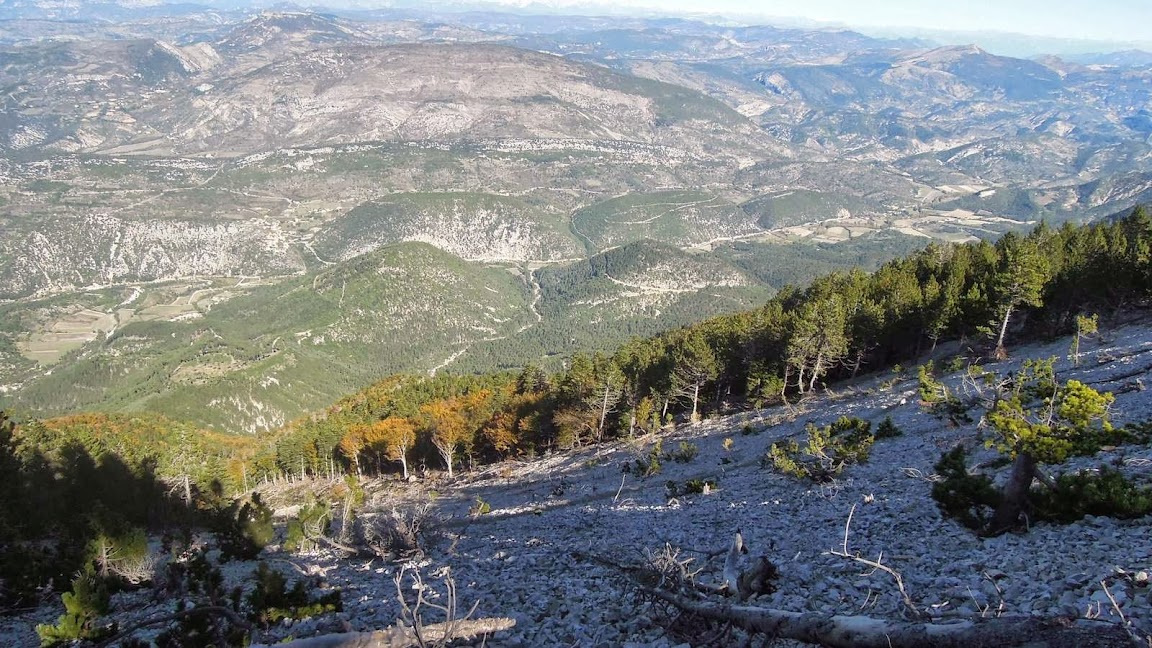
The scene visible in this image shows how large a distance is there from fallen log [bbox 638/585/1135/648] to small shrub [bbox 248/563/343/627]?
45.9 ft

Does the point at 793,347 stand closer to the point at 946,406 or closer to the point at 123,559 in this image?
the point at 946,406

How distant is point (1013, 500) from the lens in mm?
16359

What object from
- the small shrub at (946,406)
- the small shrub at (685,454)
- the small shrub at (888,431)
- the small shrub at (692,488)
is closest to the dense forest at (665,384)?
the small shrub at (685,454)

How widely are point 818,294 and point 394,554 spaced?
7107 centimetres

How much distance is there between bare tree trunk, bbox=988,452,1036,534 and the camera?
1592cm

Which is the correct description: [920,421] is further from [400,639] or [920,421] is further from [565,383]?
[565,383]

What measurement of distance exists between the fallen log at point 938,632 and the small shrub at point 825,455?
19.8 metres

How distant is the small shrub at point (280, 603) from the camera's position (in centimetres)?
1811

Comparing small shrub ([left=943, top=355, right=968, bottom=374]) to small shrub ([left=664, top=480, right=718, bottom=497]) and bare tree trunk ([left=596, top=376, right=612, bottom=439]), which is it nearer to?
small shrub ([left=664, top=480, right=718, bottom=497])

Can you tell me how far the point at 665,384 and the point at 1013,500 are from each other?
191 ft

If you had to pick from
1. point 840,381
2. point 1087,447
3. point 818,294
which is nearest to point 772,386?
point 840,381

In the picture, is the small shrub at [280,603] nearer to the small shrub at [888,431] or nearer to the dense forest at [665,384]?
the dense forest at [665,384]

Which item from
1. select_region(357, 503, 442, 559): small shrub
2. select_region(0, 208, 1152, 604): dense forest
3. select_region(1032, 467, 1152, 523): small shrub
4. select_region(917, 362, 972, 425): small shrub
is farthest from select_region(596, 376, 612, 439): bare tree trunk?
select_region(1032, 467, 1152, 523): small shrub

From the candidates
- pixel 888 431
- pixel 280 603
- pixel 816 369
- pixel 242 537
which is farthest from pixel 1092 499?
pixel 816 369
